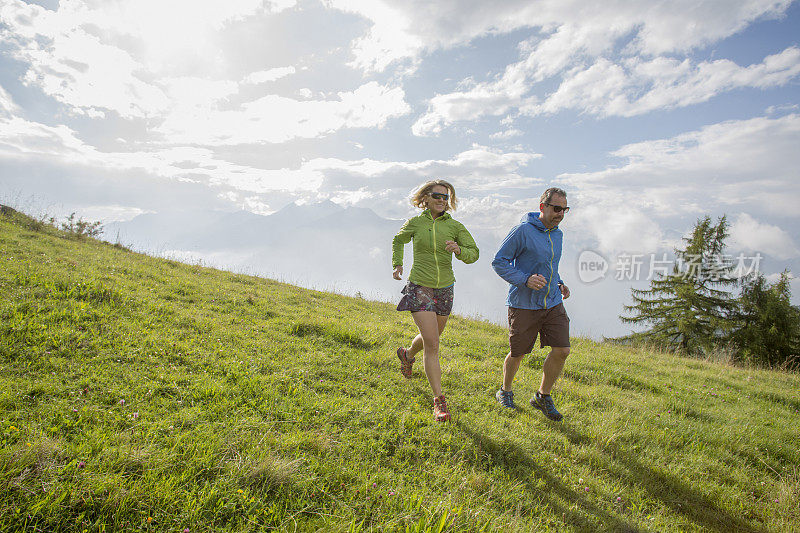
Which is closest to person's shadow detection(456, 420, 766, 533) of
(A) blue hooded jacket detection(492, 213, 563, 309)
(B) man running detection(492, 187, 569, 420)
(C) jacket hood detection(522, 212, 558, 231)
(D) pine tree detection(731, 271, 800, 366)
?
(B) man running detection(492, 187, 569, 420)

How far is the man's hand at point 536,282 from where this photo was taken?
14.6 feet

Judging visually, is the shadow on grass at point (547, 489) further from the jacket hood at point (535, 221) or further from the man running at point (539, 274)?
the jacket hood at point (535, 221)

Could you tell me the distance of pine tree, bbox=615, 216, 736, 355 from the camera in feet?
102

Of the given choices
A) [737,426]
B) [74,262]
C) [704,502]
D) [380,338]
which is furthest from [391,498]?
[74,262]

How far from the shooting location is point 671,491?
4051 millimetres

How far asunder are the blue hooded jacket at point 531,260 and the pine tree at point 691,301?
103ft

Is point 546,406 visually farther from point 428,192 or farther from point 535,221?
point 428,192

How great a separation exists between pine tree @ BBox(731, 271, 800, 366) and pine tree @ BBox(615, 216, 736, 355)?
5.62ft

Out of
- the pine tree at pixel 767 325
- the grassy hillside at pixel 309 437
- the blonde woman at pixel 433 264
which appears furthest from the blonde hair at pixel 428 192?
the pine tree at pixel 767 325

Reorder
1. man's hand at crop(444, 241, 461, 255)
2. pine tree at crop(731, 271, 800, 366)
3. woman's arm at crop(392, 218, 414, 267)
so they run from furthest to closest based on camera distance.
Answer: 1. pine tree at crop(731, 271, 800, 366)
2. woman's arm at crop(392, 218, 414, 267)
3. man's hand at crop(444, 241, 461, 255)

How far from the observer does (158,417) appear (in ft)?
11.3

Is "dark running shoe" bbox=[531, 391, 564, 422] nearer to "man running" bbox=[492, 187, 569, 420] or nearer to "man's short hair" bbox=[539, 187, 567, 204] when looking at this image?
"man running" bbox=[492, 187, 569, 420]

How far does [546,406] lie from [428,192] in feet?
11.1

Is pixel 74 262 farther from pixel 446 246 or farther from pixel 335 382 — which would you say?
pixel 446 246
